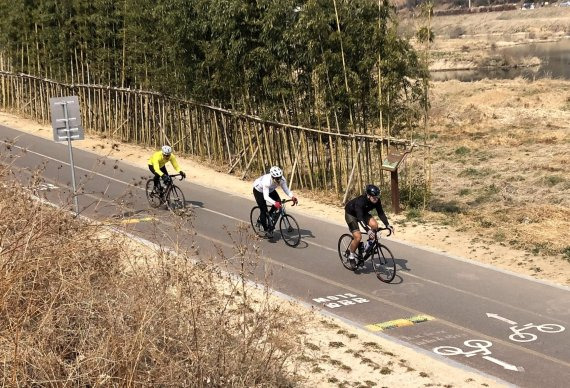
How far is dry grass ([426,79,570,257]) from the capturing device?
1919 centimetres

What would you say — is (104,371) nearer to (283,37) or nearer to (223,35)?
(283,37)

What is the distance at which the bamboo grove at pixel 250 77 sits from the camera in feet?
69.7

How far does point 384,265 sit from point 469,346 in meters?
3.65

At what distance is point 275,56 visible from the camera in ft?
76.2

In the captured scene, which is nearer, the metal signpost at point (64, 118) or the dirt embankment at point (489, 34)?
the metal signpost at point (64, 118)

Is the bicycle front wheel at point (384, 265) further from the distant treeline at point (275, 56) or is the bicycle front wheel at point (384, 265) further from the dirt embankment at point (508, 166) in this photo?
the distant treeline at point (275, 56)

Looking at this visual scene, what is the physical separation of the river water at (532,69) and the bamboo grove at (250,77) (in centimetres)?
2911

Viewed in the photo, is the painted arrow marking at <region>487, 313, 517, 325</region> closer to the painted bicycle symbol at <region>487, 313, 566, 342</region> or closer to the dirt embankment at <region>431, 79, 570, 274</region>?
the painted bicycle symbol at <region>487, 313, 566, 342</region>

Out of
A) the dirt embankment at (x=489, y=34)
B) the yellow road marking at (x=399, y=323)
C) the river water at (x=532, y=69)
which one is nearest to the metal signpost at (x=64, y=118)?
the yellow road marking at (x=399, y=323)

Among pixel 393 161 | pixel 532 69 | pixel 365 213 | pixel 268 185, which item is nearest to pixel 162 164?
pixel 268 185

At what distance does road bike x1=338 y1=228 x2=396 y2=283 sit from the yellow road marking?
6.13 feet

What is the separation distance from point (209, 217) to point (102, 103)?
52.4ft

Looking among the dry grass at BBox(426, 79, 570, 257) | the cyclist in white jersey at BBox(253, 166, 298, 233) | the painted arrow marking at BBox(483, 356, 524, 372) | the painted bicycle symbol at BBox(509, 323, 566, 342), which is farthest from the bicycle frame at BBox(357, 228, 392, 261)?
the dry grass at BBox(426, 79, 570, 257)

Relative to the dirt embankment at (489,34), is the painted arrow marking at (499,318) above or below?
below
